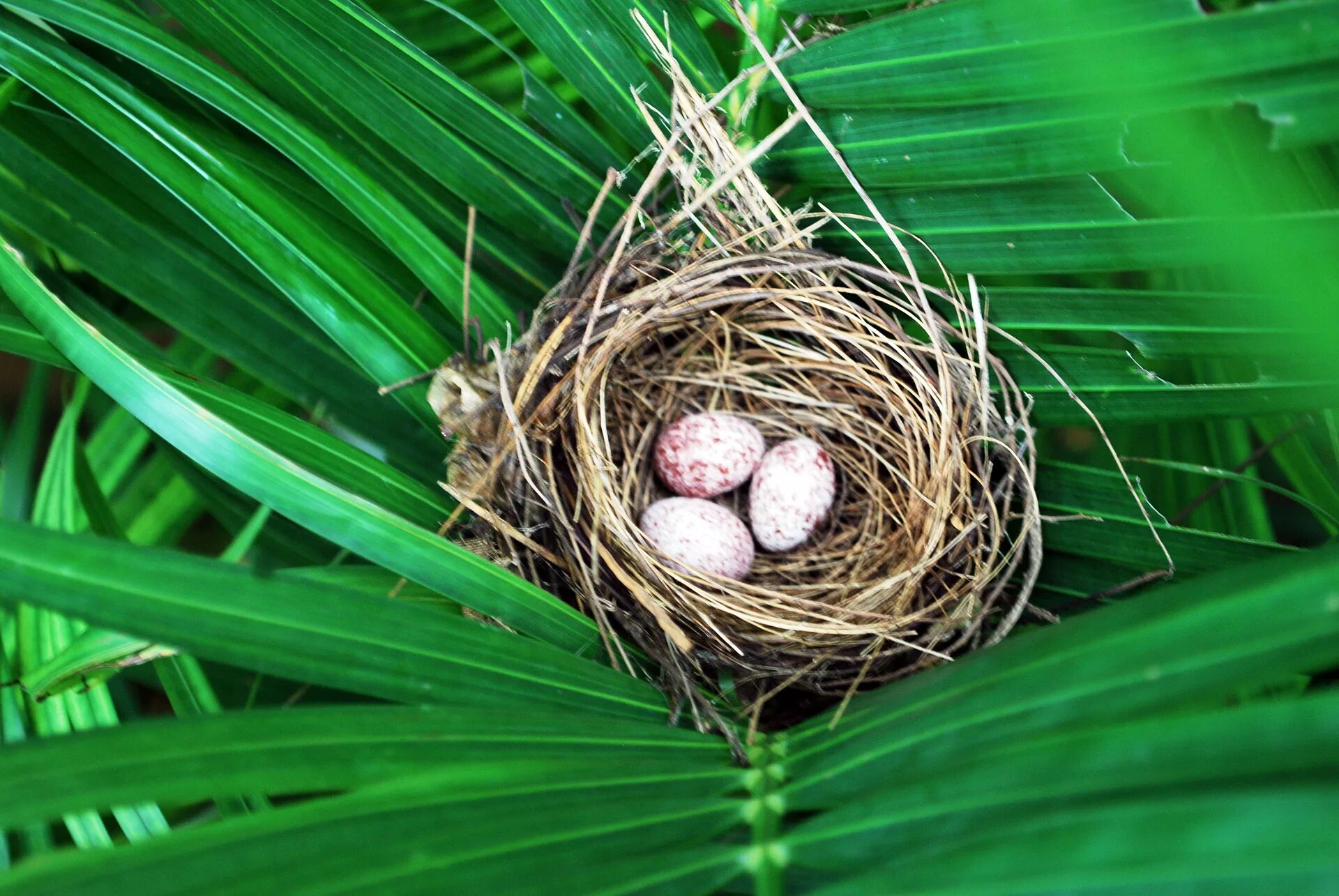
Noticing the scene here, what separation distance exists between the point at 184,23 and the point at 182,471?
16.4 inches

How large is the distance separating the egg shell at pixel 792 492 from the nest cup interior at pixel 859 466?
0.04 metres

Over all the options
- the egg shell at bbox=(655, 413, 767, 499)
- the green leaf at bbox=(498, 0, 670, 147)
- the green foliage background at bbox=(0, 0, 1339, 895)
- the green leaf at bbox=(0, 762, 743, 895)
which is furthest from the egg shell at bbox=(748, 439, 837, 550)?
the green leaf at bbox=(0, 762, 743, 895)

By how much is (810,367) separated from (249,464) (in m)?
0.56

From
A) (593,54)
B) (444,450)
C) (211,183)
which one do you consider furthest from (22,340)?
(593,54)

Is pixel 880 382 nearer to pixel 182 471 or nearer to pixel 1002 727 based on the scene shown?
pixel 1002 727

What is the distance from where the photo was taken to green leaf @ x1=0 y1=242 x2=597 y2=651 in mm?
477

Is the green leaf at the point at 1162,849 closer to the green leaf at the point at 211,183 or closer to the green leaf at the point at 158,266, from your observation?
the green leaf at the point at 211,183

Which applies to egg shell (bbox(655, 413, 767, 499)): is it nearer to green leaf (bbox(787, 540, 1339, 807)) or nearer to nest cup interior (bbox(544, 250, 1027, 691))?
nest cup interior (bbox(544, 250, 1027, 691))

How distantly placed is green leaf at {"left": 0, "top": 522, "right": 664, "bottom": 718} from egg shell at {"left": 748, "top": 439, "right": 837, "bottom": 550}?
40 cm

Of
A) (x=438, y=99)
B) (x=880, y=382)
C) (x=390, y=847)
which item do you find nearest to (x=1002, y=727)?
(x=390, y=847)

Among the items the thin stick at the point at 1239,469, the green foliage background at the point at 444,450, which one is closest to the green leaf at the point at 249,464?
the green foliage background at the point at 444,450

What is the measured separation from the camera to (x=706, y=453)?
89 cm

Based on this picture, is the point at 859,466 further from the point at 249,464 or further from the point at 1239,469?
the point at 249,464

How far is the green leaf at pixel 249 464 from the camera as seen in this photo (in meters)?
0.48
